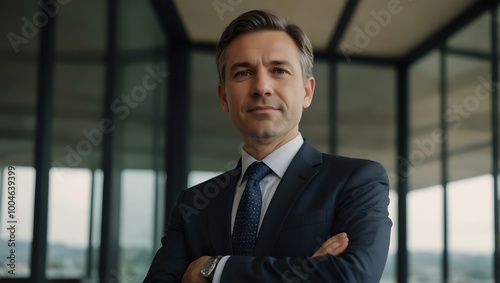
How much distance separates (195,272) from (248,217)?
0.62 ft

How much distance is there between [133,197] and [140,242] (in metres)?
0.47

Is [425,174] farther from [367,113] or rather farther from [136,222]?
[136,222]

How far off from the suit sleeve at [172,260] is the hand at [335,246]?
0.41m

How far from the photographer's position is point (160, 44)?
5.70 metres

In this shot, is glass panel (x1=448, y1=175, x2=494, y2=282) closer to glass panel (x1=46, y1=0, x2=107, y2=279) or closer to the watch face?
glass panel (x1=46, y1=0, x2=107, y2=279)

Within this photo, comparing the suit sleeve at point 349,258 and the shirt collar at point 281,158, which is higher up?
the shirt collar at point 281,158

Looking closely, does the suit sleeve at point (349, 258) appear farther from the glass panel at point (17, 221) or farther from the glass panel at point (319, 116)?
the glass panel at point (319, 116)

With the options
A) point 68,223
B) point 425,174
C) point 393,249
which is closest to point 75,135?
point 68,223

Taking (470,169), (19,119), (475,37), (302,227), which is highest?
(475,37)

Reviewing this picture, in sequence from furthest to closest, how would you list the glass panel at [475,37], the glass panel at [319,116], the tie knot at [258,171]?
the glass panel at [319,116] → the glass panel at [475,37] → the tie knot at [258,171]

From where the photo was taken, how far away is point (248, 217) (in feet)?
5.70

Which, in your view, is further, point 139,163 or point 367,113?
point 367,113

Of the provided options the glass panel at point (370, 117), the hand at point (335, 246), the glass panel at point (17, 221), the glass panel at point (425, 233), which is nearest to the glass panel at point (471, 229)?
the glass panel at point (425, 233)

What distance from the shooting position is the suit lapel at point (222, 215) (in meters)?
1.76
